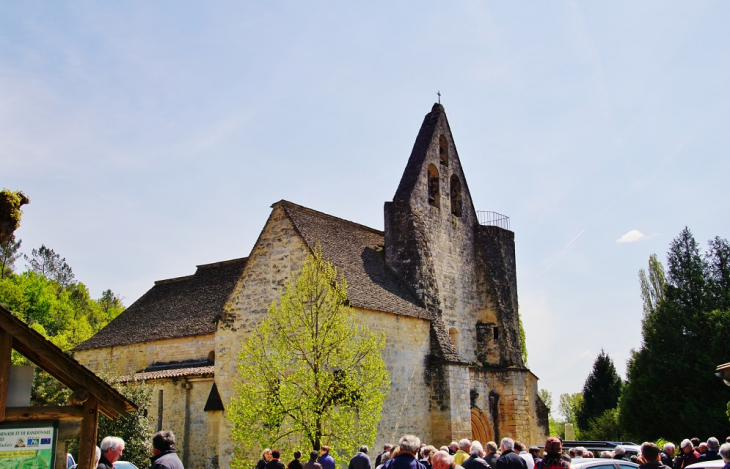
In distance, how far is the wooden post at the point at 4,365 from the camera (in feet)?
20.2

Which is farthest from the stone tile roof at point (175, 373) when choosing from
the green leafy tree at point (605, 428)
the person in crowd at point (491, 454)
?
the green leafy tree at point (605, 428)

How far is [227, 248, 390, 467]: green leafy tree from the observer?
15484 millimetres

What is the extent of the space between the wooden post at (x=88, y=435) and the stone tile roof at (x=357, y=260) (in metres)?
12.3

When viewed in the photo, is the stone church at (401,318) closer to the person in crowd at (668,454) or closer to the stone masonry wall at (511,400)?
the stone masonry wall at (511,400)

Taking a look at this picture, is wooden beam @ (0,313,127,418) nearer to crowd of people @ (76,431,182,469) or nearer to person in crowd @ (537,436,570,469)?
crowd of people @ (76,431,182,469)

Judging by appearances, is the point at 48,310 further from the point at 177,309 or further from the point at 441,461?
the point at 441,461

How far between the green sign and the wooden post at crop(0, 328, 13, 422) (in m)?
0.20

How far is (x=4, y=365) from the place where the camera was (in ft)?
20.4

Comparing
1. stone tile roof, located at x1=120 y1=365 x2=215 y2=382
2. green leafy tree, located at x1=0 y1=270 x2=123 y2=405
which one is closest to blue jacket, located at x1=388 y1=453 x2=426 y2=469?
stone tile roof, located at x1=120 y1=365 x2=215 y2=382

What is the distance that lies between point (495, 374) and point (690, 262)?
→ 14.5 meters

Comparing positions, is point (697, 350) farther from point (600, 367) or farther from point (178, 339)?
point (178, 339)

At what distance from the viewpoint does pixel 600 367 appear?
44.4 m

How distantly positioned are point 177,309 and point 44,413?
76.0ft

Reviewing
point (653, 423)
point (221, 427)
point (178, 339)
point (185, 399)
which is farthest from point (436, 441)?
point (653, 423)
